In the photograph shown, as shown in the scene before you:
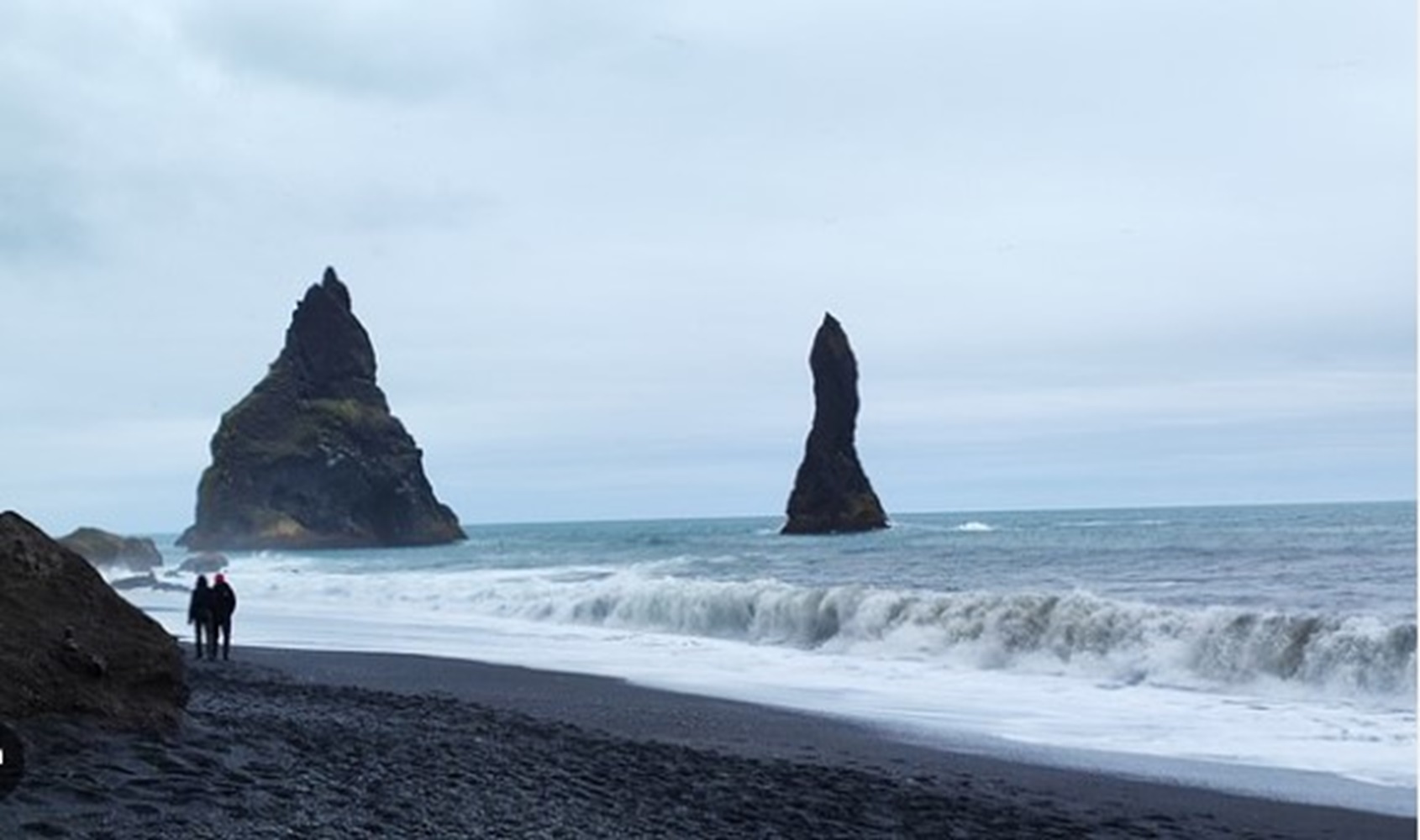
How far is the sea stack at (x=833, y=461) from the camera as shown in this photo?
368 feet

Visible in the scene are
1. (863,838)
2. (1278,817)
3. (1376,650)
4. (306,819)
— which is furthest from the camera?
(1376,650)

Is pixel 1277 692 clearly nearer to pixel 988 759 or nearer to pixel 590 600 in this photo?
pixel 988 759

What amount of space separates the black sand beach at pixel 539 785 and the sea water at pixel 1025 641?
4.88 feet

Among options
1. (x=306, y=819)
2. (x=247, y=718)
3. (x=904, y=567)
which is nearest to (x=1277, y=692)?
(x=247, y=718)

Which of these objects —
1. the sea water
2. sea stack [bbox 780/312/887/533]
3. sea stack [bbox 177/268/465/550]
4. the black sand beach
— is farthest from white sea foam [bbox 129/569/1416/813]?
sea stack [bbox 177/268/465/550]

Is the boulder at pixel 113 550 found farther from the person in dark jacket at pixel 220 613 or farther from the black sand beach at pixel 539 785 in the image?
the black sand beach at pixel 539 785

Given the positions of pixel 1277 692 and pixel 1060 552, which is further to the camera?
pixel 1060 552

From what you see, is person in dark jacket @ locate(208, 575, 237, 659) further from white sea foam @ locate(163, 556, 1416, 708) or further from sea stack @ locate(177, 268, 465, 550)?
sea stack @ locate(177, 268, 465, 550)

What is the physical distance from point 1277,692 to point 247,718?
15.1 metres

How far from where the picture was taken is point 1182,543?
67875mm

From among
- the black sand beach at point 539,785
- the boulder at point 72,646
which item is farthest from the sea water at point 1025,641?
the boulder at point 72,646

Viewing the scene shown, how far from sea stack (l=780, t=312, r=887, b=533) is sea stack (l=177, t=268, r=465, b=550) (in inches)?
1415

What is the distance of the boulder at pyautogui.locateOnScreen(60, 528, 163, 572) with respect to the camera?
2982 inches

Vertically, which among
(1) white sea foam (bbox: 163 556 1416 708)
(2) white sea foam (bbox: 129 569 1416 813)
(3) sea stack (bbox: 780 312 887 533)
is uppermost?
(3) sea stack (bbox: 780 312 887 533)
